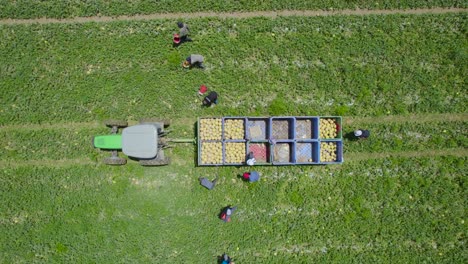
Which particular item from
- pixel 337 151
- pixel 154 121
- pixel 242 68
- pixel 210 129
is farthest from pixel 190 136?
pixel 337 151

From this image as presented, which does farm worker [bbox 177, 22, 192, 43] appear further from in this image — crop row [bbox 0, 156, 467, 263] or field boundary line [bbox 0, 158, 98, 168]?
field boundary line [bbox 0, 158, 98, 168]

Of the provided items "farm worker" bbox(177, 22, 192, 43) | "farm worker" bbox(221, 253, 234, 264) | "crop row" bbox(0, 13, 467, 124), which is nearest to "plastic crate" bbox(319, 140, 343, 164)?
"crop row" bbox(0, 13, 467, 124)

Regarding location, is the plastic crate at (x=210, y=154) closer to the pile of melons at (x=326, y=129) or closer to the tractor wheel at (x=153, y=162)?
the tractor wheel at (x=153, y=162)

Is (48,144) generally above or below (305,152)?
above

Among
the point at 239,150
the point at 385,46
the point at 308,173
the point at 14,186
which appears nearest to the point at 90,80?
the point at 14,186

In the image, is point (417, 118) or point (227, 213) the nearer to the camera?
point (227, 213)

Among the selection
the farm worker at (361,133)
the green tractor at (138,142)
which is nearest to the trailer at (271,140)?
the farm worker at (361,133)

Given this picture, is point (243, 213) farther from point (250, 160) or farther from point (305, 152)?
point (305, 152)
